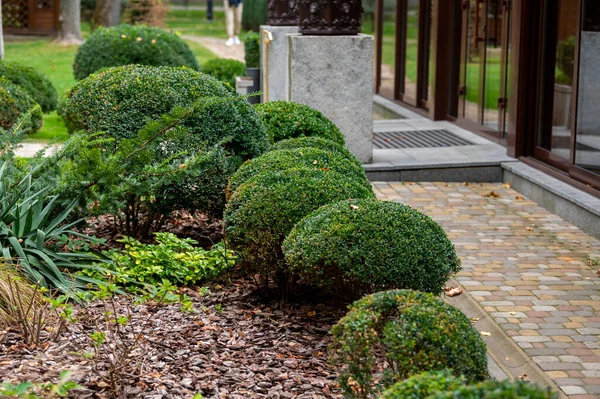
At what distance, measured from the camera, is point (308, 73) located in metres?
11.3

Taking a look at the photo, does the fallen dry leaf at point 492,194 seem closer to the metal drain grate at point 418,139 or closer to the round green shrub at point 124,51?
the metal drain grate at point 418,139

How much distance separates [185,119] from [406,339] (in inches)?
140

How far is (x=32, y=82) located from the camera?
601 inches

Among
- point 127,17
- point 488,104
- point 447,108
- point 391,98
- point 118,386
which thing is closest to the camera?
point 118,386

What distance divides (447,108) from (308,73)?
4.39 metres

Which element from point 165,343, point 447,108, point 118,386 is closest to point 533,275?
point 165,343

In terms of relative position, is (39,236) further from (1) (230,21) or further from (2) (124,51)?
(1) (230,21)

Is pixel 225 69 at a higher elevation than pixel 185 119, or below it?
below

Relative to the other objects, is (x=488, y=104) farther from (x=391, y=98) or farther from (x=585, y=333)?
(x=585, y=333)

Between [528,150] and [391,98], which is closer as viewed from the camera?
[528,150]

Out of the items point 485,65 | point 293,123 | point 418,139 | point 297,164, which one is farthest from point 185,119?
point 485,65

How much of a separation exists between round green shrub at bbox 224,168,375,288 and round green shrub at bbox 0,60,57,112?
9.48 metres

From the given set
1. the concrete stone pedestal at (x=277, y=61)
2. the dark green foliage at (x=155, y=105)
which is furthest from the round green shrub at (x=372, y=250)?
the concrete stone pedestal at (x=277, y=61)

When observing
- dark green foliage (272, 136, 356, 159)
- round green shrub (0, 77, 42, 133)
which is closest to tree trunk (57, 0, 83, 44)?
round green shrub (0, 77, 42, 133)
